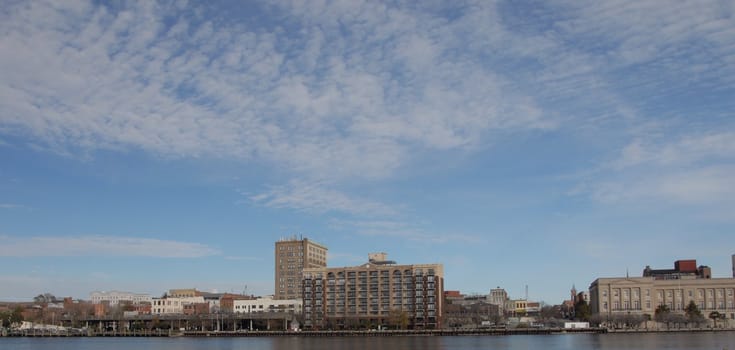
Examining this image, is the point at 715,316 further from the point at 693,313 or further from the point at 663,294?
the point at 663,294

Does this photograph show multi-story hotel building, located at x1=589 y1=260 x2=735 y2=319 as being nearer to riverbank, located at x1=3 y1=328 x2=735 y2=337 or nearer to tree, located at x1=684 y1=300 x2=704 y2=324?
tree, located at x1=684 y1=300 x2=704 y2=324

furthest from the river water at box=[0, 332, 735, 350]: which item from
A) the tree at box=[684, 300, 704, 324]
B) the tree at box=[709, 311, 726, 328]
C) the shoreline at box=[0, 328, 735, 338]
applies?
the tree at box=[709, 311, 726, 328]

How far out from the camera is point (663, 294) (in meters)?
174

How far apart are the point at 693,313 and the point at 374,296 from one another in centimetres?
6793

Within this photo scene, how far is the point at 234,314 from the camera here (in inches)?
7800

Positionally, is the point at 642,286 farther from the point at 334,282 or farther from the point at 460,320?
the point at 334,282

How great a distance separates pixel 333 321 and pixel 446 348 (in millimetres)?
77247

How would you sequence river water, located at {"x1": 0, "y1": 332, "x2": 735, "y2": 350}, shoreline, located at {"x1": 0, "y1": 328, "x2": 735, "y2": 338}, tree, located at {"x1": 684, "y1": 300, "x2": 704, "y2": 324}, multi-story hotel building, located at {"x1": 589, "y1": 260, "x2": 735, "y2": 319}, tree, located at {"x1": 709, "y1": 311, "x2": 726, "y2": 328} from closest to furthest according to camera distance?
river water, located at {"x1": 0, "y1": 332, "x2": 735, "y2": 350} → tree, located at {"x1": 684, "y1": 300, "x2": 704, "y2": 324} → shoreline, located at {"x1": 0, "y1": 328, "x2": 735, "y2": 338} → tree, located at {"x1": 709, "y1": 311, "x2": 726, "y2": 328} → multi-story hotel building, located at {"x1": 589, "y1": 260, "x2": 735, "y2": 319}

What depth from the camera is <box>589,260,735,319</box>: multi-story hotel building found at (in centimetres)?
16900

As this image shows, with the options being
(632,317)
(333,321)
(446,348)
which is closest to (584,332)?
(632,317)

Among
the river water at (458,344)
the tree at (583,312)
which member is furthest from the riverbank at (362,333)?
the river water at (458,344)

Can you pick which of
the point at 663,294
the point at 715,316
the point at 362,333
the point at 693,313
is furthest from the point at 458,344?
the point at 715,316

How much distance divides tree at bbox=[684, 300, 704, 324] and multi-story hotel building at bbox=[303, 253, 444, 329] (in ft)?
170

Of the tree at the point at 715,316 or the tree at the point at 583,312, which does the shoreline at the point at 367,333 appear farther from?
the tree at the point at 583,312
